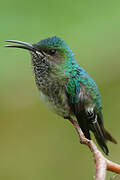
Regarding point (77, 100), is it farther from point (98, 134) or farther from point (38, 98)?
point (38, 98)

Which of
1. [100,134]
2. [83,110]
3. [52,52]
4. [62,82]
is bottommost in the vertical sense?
[100,134]

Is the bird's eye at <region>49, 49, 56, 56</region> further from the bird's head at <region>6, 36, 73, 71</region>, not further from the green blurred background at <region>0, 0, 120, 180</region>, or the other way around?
the green blurred background at <region>0, 0, 120, 180</region>

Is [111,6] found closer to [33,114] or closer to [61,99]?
[33,114]

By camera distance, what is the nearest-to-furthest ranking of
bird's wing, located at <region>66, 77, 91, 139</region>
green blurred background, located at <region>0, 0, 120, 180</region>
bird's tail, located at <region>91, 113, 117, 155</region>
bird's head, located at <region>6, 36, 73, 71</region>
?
bird's head, located at <region>6, 36, 73, 71</region> < bird's wing, located at <region>66, 77, 91, 139</region> < bird's tail, located at <region>91, 113, 117, 155</region> < green blurred background, located at <region>0, 0, 120, 180</region>

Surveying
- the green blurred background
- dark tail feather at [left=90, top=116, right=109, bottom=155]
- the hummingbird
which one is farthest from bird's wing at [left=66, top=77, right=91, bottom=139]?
the green blurred background

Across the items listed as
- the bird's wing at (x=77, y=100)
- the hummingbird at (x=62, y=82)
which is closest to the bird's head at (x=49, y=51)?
the hummingbird at (x=62, y=82)

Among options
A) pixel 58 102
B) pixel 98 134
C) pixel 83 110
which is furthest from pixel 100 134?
pixel 58 102

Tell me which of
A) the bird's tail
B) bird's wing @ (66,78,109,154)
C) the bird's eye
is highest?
the bird's eye

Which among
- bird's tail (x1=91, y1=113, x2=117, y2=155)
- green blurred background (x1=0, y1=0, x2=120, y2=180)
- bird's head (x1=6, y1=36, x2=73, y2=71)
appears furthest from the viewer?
green blurred background (x1=0, y1=0, x2=120, y2=180)
